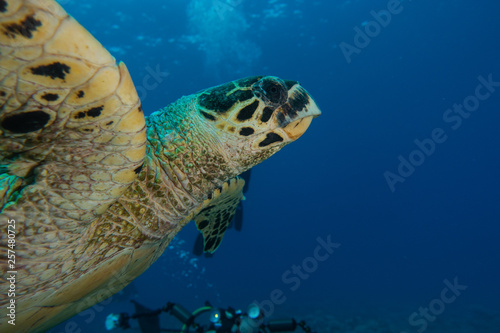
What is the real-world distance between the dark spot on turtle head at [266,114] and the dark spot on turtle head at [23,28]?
3.55 ft

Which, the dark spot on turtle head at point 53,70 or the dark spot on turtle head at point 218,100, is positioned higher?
the dark spot on turtle head at point 218,100

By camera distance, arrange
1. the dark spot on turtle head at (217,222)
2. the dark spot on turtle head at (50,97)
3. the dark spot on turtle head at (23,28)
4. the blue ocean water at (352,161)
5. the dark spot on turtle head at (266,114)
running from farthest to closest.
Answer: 1. the blue ocean water at (352,161)
2. the dark spot on turtle head at (217,222)
3. the dark spot on turtle head at (266,114)
4. the dark spot on turtle head at (50,97)
5. the dark spot on turtle head at (23,28)

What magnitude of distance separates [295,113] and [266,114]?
18 cm

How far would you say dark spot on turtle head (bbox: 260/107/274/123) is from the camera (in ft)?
5.25

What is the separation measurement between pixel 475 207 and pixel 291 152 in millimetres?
53565

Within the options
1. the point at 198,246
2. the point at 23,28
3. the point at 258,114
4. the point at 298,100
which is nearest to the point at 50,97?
the point at 23,28

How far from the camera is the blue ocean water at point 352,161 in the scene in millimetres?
19328

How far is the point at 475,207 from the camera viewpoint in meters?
70.2

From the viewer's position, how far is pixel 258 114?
160cm

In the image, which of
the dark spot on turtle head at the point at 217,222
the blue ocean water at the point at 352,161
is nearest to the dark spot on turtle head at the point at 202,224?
the dark spot on turtle head at the point at 217,222

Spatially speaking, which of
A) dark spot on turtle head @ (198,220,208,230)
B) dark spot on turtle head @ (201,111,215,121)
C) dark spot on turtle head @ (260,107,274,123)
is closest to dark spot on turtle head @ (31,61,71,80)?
dark spot on turtle head @ (201,111,215,121)

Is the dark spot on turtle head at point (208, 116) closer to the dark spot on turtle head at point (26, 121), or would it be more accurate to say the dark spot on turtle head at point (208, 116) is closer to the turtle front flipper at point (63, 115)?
the turtle front flipper at point (63, 115)

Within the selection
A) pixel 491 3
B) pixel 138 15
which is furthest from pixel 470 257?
pixel 138 15

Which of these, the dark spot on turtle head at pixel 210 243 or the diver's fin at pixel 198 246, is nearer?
the dark spot on turtle head at pixel 210 243
